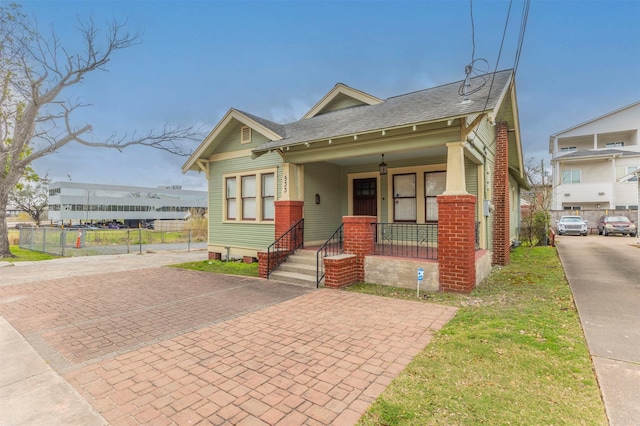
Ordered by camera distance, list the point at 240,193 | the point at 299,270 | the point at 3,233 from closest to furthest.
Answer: the point at 299,270 → the point at 240,193 → the point at 3,233

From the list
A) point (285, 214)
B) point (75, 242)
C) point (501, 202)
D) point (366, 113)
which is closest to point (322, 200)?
point (285, 214)

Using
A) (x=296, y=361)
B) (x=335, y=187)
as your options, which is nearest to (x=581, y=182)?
(x=335, y=187)

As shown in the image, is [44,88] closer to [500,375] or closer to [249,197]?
[249,197]

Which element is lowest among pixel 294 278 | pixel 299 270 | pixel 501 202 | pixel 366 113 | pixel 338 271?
pixel 294 278

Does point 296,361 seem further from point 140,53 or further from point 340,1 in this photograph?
point 140,53

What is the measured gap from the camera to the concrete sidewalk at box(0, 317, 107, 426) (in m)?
2.57

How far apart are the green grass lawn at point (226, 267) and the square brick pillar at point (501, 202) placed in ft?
25.6

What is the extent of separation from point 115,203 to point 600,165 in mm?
74496

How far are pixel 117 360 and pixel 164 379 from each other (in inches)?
35.1

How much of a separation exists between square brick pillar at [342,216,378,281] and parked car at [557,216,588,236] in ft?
72.6

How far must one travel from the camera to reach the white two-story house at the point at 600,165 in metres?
27.2

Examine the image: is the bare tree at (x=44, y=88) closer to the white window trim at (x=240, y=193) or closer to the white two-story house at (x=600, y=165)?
the white window trim at (x=240, y=193)

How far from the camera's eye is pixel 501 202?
34.1ft

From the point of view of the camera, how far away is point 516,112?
10773 mm
